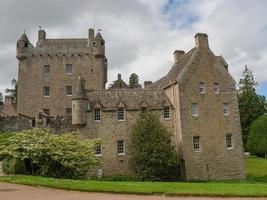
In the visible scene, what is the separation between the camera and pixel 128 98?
1658 inches

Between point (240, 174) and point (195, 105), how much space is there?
840cm

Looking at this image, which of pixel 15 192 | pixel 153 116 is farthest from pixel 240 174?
pixel 15 192

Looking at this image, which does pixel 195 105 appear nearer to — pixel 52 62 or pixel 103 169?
pixel 103 169

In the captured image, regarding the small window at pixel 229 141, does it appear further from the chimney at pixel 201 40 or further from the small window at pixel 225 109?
the chimney at pixel 201 40

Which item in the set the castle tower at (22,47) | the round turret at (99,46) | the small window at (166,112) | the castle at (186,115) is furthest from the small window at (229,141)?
the castle tower at (22,47)

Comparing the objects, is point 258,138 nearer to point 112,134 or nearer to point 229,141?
point 229,141

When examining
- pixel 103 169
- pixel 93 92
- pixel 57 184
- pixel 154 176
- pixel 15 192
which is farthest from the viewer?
pixel 93 92

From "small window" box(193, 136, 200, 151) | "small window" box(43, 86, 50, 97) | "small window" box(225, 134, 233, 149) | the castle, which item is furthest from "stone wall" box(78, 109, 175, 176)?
"small window" box(43, 86, 50, 97)

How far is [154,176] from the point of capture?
36.6 metres

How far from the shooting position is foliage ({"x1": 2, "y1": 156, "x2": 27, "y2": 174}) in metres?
27.9

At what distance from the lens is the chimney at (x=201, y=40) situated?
43.3 metres

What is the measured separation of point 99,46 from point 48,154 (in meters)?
26.8

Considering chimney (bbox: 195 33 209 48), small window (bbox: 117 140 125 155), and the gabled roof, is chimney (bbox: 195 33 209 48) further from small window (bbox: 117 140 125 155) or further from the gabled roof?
small window (bbox: 117 140 125 155)

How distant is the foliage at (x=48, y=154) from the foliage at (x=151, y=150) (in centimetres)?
659
